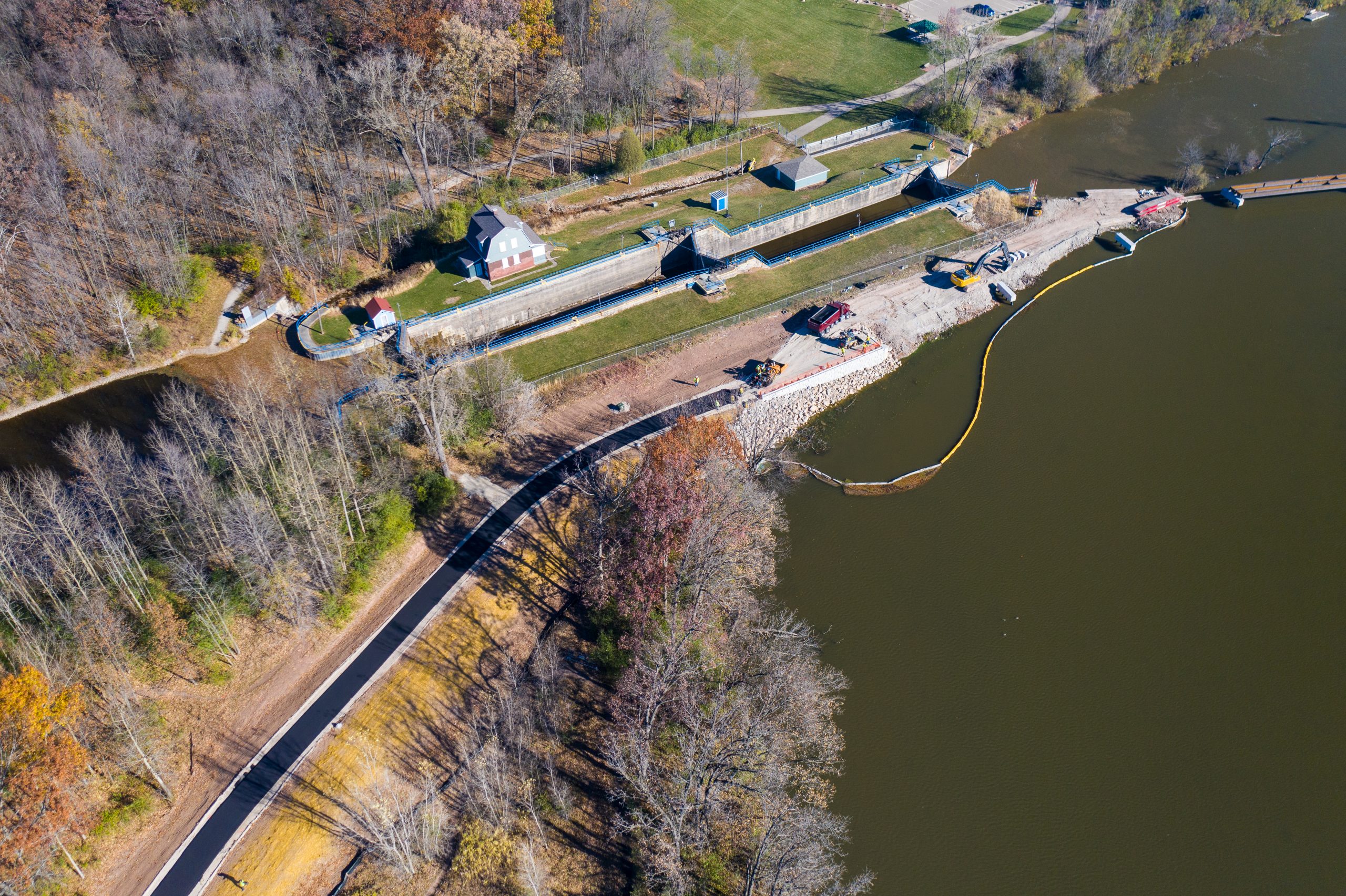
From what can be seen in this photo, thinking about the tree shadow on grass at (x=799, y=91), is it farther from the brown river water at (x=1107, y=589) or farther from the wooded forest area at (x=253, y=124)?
the brown river water at (x=1107, y=589)

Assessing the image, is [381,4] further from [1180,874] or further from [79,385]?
[1180,874]

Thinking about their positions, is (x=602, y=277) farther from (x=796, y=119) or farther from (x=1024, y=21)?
(x=1024, y=21)

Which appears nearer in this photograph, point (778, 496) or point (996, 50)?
point (778, 496)

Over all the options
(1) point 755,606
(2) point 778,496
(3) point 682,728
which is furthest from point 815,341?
(3) point 682,728

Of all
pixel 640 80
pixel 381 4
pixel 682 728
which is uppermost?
pixel 381 4

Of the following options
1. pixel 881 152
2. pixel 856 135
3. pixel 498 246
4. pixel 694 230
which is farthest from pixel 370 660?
pixel 856 135

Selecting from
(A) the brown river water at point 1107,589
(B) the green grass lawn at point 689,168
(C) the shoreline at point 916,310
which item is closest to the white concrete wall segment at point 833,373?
(C) the shoreline at point 916,310

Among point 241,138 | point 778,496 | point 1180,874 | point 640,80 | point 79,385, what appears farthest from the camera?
point 640,80
